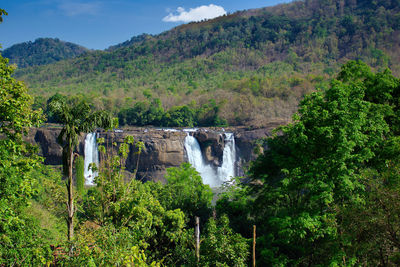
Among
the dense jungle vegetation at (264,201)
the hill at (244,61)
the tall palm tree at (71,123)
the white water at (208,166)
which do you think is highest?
the hill at (244,61)

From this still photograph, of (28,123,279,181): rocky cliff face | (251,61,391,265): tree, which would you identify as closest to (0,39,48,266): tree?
(251,61,391,265): tree

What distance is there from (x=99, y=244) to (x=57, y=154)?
3474cm

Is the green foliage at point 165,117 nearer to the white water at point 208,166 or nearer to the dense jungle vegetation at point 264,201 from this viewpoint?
the white water at point 208,166

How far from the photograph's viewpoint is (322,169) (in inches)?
448

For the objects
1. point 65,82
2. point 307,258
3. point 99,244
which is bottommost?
point 307,258

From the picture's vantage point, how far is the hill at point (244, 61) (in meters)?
67.9

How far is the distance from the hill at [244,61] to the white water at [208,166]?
61.0 feet

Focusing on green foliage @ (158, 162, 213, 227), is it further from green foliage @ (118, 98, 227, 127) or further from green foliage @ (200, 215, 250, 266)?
green foliage @ (118, 98, 227, 127)

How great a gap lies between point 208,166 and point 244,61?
2856 inches

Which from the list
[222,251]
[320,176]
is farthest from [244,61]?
[222,251]

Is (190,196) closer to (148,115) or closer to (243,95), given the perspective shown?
(148,115)

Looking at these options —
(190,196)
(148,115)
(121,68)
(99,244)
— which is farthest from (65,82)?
(99,244)

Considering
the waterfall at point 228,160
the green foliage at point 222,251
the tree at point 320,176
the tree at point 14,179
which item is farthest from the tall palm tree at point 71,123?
the waterfall at point 228,160

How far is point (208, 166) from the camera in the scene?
133ft
